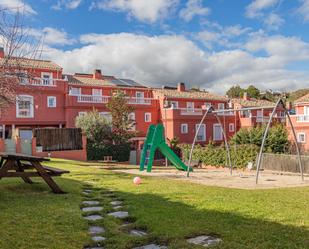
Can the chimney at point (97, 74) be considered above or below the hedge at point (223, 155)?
above

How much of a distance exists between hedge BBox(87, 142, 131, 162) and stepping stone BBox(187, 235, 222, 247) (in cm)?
2871

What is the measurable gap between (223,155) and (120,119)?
1121 centimetres

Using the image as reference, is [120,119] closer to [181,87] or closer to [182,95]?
[182,95]

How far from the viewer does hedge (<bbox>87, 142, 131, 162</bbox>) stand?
110ft

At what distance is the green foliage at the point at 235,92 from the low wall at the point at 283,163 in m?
67.4

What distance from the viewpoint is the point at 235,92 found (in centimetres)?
9344

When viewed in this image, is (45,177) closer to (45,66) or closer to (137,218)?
(137,218)

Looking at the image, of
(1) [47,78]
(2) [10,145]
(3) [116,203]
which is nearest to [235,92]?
(1) [47,78]

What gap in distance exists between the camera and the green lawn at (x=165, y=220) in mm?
5125

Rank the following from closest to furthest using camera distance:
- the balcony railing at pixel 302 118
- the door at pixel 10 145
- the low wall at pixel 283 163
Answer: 1. the low wall at pixel 283 163
2. the door at pixel 10 145
3. the balcony railing at pixel 302 118

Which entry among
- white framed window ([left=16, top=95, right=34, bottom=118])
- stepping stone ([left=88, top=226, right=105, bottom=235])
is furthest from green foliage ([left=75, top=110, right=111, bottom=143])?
stepping stone ([left=88, top=226, right=105, bottom=235])

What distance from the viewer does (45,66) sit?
39500 mm

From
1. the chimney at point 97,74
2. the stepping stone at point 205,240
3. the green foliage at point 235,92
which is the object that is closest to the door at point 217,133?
the chimney at point 97,74

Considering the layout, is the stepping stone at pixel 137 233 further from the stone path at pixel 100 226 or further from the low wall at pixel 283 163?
the low wall at pixel 283 163
